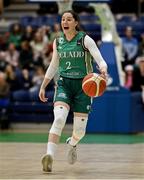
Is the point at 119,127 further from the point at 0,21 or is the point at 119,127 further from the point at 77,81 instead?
the point at 0,21

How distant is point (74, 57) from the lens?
28.3 feet

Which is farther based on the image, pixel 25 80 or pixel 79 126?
pixel 25 80

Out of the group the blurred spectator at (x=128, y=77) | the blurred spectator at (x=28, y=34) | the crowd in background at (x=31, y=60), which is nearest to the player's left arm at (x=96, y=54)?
the crowd in background at (x=31, y=60)

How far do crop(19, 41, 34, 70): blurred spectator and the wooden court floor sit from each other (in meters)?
6.86

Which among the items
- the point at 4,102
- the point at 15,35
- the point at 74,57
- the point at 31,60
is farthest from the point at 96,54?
the point at 15,35

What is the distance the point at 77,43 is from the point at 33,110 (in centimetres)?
825

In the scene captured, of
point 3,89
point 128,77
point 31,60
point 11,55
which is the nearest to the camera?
point 3,89

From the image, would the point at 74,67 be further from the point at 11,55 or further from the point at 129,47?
the point at 11,55

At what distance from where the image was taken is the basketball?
8328mm

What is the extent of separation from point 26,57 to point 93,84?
36.3 feet

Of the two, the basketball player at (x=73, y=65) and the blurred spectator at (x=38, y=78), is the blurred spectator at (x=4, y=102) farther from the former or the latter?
the basketball player at (x=73, y=65)

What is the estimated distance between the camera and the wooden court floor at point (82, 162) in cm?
796

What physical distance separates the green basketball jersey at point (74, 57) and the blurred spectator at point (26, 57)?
33.0ft

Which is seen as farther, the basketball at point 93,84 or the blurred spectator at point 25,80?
the blurred spectator at point 25,80
